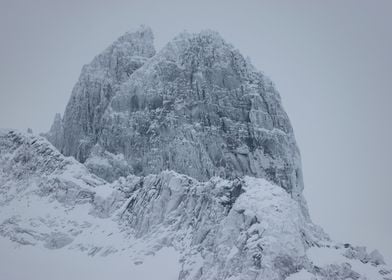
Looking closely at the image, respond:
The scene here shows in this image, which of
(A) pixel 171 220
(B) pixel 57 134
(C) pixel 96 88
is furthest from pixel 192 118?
(B) pixel 57 134

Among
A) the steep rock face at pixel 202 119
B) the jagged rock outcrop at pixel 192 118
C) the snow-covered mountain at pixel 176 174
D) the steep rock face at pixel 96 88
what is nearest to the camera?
the snow-covered mountain at pixel 176 174

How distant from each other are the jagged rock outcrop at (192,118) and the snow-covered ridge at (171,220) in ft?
41.3

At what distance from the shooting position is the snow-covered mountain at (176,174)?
112188 millimetres

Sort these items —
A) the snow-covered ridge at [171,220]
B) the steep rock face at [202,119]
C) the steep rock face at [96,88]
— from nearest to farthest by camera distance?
the snow-covered ridge at [171,220], the steep rock face at [202,119], the steep rock face at [96,88]

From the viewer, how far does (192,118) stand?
15912 cm

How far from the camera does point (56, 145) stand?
569 ft

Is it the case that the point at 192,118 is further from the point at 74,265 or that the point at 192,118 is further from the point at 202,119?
the point at 74,265

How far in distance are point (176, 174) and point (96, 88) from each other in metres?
48.1

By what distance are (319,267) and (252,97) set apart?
205ft

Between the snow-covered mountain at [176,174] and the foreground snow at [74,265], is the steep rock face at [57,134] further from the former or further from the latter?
the foreground snow at [74,265]

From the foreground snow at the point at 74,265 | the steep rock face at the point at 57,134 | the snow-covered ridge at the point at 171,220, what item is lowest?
the foreground snow at the point at 74,265

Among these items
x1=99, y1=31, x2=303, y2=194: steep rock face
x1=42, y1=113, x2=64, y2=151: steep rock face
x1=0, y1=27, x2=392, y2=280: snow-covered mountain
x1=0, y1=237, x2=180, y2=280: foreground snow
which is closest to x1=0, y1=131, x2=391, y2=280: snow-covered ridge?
x1=0, y1=27, x2=392, y2=280: snow-covered mountain

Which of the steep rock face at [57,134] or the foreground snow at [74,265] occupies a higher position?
the steep rock face at [57,134]

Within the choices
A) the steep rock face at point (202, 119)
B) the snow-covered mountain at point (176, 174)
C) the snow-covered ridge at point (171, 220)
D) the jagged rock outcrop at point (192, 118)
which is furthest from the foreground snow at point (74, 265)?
the steep rock face at point (202, 119)
